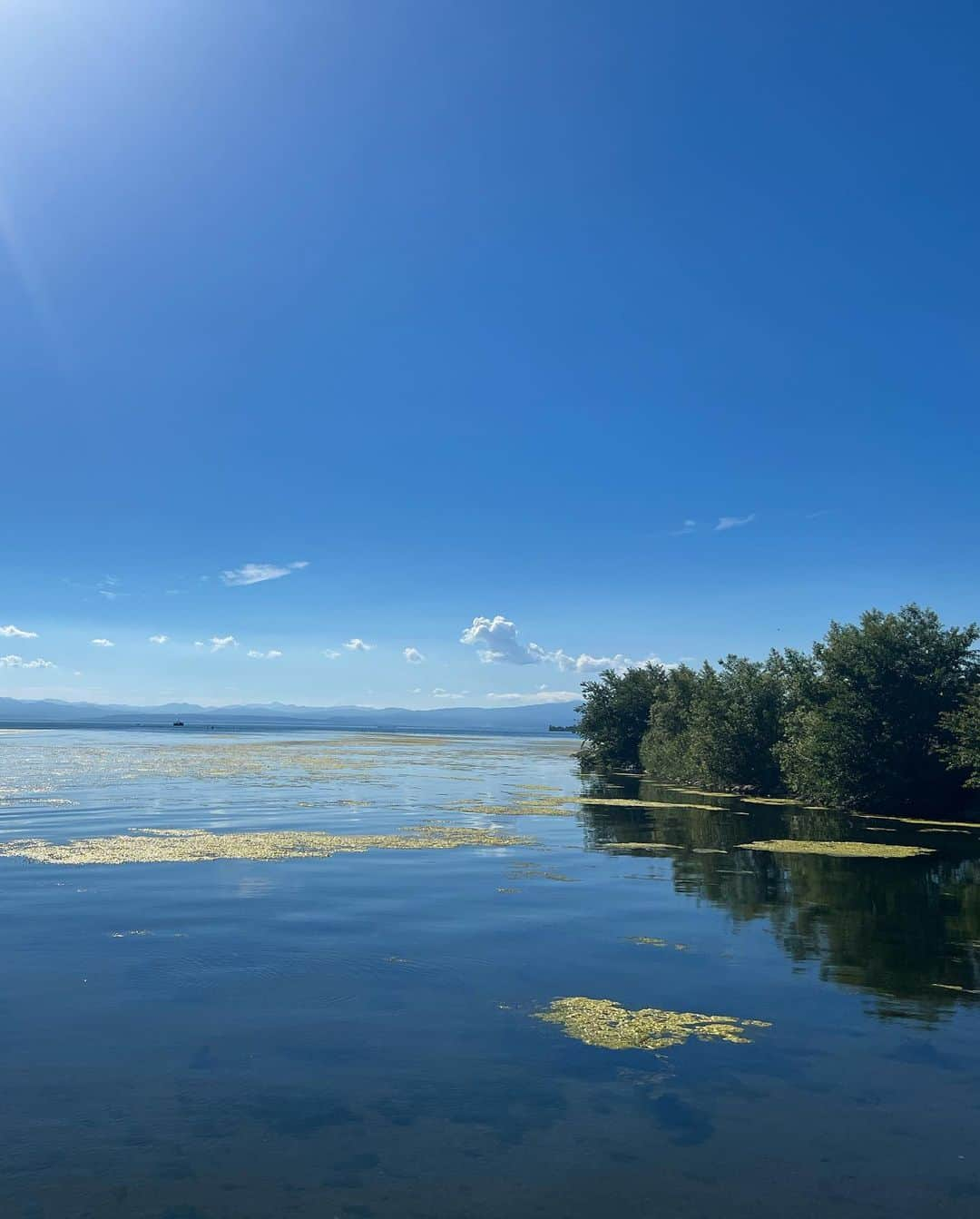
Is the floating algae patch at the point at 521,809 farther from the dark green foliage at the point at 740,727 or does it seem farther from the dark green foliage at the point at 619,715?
the dark green foliage at the point at 619,715

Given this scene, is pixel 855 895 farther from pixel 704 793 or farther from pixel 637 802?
pixel 704 793

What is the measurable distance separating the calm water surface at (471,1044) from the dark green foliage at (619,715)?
70068 millimetres

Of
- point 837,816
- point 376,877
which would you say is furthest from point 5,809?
point 837,816

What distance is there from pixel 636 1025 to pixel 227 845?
22.3 metres

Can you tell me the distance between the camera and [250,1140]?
10.3 m

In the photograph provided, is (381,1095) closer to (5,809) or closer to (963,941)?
(963,941)

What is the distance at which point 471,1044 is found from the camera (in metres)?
13.5

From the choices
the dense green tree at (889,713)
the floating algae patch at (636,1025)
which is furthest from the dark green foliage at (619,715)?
the floating algae patch at (636,1025)

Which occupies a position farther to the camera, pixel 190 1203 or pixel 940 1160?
pixel 940 1160

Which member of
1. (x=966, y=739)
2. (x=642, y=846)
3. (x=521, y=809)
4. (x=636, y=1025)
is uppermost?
(x=966, y=739)

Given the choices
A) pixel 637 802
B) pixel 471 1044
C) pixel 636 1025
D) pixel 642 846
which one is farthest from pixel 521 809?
pixel 471 1044

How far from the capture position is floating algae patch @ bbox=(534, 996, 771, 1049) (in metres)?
13.8

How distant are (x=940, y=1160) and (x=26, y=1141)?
1089 centimetres

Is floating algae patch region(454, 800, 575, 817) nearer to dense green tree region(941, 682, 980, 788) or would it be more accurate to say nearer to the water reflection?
the water reflection
